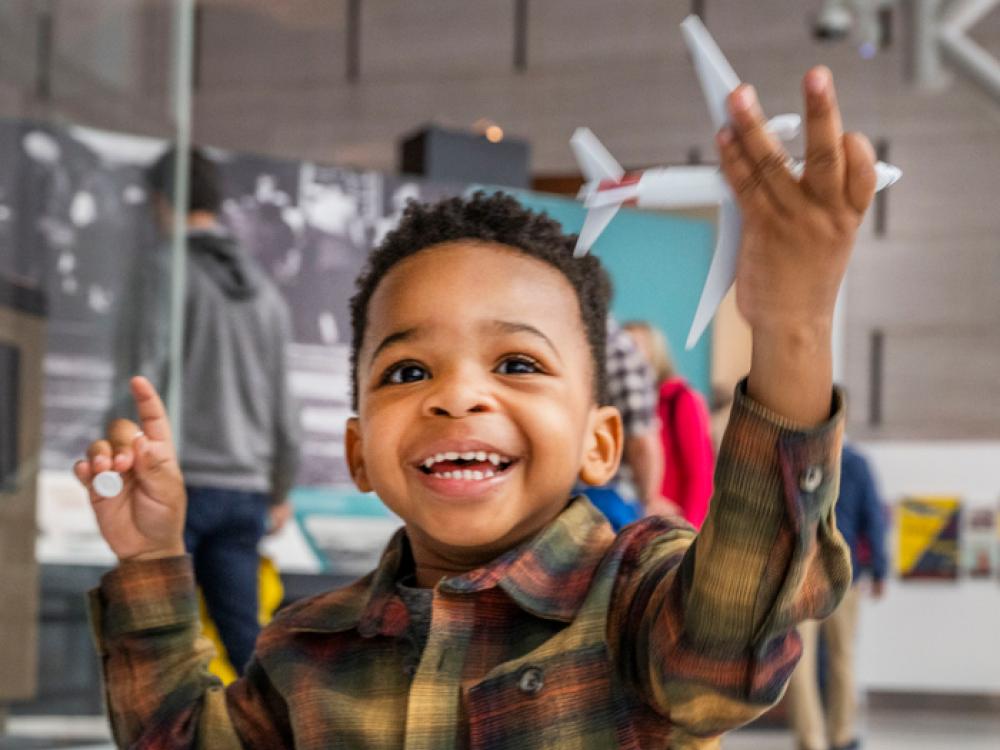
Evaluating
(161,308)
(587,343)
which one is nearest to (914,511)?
(161,308)

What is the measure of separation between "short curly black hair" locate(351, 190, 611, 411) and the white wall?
7273mm

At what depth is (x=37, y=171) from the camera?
130 inches

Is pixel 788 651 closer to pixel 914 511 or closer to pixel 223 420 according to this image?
pixel 223 420

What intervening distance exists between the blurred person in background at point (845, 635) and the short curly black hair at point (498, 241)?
4.37 m

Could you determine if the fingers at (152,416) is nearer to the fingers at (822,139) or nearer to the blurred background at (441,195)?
the fingers at (822,139)

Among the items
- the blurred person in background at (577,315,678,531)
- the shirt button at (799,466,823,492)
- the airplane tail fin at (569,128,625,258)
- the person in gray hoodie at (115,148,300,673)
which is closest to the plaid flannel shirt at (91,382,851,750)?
the shirt button at (799,466,823,492)

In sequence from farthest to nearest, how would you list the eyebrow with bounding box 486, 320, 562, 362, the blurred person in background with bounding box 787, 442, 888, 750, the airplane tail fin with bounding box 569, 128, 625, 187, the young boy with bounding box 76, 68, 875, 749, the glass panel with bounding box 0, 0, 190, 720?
the blurred person in background with bounding box 787, 442, 888, 750 < the glass panel with bounding box 0, 0, 190, 720 < the airplane tail fin with bounding box 569, 128, 625, 187 < the eyebrow with bounding box 486, 320, 562, 362 < the young boy with bounding box 76, 68, 875, 749

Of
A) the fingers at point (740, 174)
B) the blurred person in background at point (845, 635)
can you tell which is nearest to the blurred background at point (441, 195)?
the blurred person in background at point (845, 635)

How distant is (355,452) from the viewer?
4.10ft

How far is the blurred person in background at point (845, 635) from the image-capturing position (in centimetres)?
563

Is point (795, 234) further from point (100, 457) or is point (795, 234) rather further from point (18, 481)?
point (18, 481)

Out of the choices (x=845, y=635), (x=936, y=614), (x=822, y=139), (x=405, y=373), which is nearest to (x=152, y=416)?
(x=405, y=373)

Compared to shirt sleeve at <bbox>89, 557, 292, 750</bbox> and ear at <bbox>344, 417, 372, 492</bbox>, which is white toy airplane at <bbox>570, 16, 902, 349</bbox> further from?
Result: shirt sleeve at <bbox>89, 557, 292, 750</bbox>

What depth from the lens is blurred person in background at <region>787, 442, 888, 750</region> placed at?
563 centimetres
